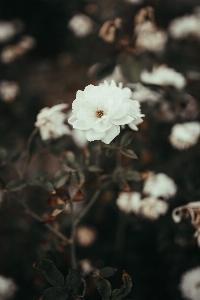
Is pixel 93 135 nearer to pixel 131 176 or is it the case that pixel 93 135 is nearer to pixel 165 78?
pixel 131 176

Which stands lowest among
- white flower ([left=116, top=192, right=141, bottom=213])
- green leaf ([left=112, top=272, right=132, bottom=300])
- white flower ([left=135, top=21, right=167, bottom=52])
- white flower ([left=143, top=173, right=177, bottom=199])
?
white flower ([left=116, top=192, right=141, bottom=213])

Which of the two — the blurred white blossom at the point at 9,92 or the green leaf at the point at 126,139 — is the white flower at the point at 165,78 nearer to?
the green leaf at the point at 126,139

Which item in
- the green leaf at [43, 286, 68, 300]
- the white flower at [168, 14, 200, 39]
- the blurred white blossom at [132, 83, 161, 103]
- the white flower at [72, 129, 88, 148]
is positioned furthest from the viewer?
the white flower at [168, 14, 200, 39]

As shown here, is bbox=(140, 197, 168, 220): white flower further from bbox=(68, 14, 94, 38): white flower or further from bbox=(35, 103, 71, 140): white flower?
bbox=(68, 14, 94, 38): white flower

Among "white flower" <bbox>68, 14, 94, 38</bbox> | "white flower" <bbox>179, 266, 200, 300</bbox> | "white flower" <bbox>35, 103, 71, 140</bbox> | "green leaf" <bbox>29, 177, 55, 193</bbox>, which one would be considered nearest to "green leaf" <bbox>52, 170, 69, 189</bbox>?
"green leaf" <bbox>29, 177, 55, 193</bbox>

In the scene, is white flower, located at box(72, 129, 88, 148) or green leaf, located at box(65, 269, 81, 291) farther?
Result: white flower, located at box(72, 129, 88, 148)

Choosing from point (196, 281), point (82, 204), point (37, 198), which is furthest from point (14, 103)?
point (196, 281)

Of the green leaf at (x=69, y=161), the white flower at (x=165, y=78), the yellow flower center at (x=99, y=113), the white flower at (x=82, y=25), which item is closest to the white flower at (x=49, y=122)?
the green leaf at (x=69, y=161)
